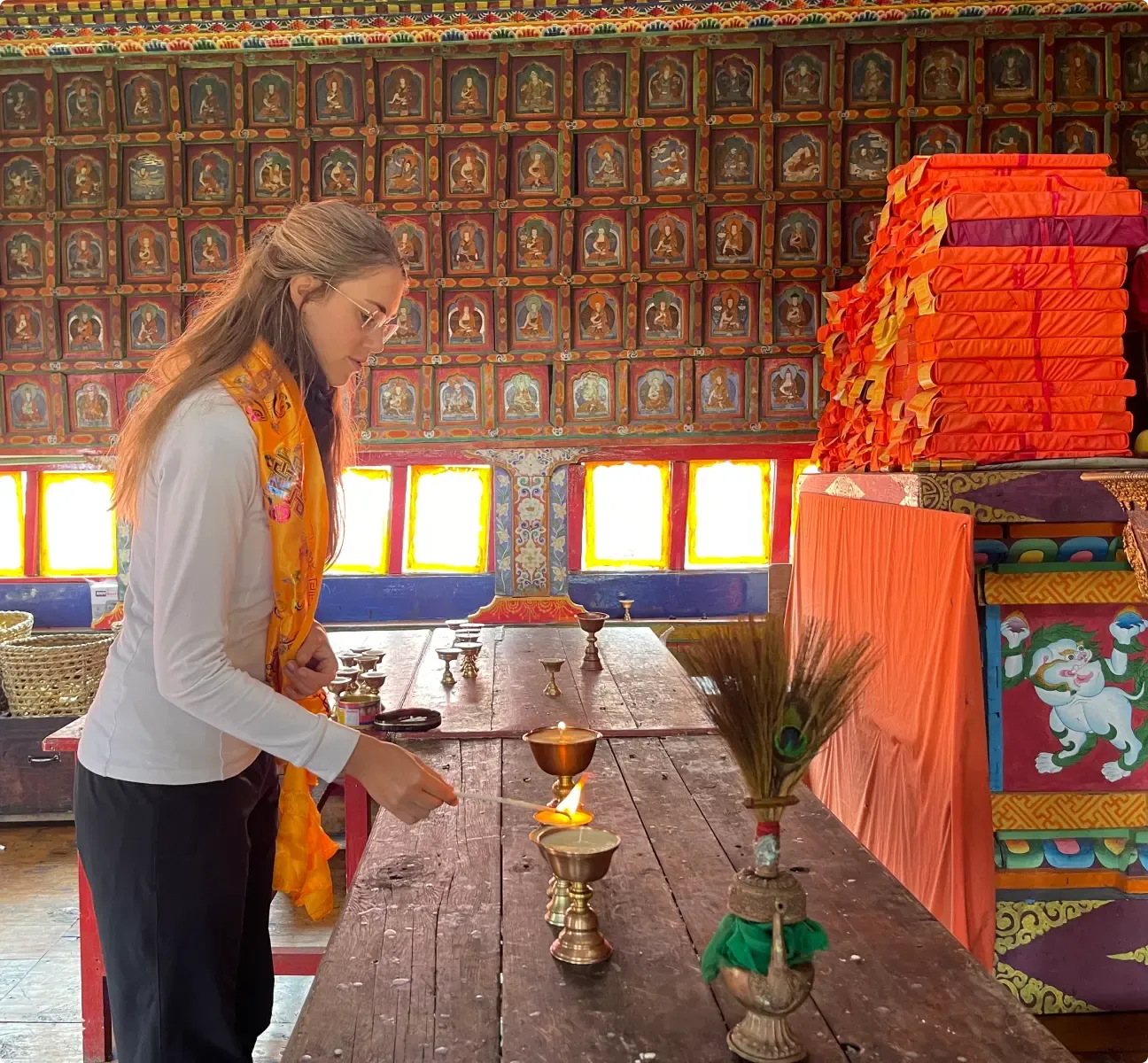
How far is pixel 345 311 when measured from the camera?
1.49m

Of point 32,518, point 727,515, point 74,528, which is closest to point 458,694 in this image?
point 727,515

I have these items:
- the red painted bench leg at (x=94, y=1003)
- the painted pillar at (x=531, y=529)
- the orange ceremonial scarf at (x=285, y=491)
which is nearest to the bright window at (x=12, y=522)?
the painted pillar at (x=531, y=529)

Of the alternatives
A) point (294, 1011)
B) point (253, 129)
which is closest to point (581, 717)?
point (294, 1011)

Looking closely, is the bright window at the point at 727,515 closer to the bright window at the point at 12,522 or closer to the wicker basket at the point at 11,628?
the wicker basket at the point at 11,628

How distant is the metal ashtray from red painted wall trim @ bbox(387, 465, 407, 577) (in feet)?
11.6

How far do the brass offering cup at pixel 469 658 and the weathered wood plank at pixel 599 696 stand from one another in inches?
12.4

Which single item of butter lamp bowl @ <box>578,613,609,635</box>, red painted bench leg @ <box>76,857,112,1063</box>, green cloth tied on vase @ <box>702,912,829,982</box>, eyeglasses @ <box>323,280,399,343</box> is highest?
eyeglasses @ <box>323,280,399,343</box>

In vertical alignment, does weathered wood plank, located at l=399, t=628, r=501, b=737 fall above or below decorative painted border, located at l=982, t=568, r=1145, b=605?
below

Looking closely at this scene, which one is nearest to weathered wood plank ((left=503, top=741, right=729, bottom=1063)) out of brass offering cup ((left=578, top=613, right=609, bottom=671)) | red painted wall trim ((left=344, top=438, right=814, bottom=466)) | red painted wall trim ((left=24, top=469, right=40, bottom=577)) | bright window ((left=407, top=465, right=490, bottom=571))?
brass offering cup ((left=578, top=613, right=609, bottom=671))

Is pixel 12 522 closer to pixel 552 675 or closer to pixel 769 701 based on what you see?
pixel 552 675

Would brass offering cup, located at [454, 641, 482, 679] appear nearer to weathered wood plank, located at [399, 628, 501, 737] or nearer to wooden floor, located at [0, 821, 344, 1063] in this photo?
weathered wood plank, located at [399, 628, 501, 737]

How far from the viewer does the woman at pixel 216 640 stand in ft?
4.20

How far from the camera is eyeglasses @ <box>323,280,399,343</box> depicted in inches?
58.2

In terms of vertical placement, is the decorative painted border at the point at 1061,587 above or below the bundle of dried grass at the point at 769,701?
below
